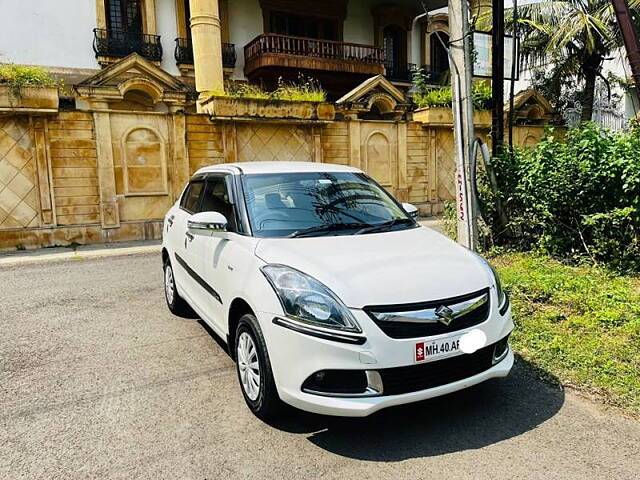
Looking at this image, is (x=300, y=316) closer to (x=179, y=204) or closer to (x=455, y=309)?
(x=455, y=309)

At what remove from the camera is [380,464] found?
268 cm

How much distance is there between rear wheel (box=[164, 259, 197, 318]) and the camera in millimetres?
5367

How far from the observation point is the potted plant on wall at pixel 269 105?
11119 millimetres

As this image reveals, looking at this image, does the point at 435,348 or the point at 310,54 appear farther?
the point at 310,54

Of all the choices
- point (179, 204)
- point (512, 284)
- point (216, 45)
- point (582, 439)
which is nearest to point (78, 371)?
point (179, 204)

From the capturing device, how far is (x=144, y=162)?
1086cm

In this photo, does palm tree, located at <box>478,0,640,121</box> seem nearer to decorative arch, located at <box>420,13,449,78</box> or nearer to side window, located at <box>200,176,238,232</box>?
decorative arch, located at <box>420,13,449,78</box>

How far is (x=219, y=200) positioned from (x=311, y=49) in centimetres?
1557

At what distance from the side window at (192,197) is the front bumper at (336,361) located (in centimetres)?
237

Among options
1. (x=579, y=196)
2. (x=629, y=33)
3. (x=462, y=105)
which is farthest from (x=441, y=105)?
(x=579, y=196)

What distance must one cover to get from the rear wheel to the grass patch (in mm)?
3402

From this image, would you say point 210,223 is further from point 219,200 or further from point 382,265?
point 382,265

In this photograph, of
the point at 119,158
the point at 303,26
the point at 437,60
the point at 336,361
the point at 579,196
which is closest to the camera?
the point at 336,361

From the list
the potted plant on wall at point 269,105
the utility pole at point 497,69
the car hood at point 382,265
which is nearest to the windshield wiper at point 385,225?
the car hood at point 382,265
